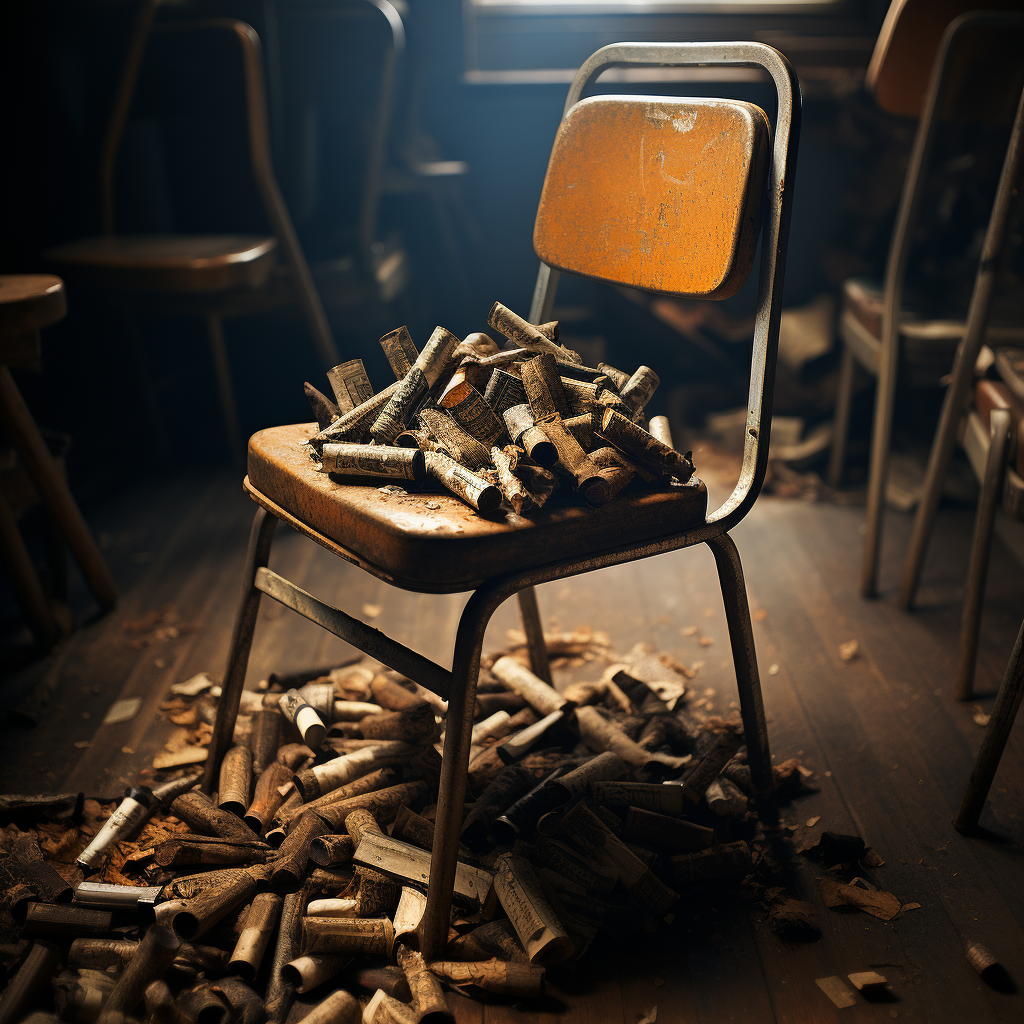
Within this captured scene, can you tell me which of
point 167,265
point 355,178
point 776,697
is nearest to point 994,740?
point 776,697

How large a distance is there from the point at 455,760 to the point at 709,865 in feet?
1.47

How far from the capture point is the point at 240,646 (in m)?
1.37

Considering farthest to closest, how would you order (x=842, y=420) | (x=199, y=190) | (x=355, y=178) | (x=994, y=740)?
(x=355, y=178), (x=199, y=190), (x=842, y=420), (x=994, y=740)

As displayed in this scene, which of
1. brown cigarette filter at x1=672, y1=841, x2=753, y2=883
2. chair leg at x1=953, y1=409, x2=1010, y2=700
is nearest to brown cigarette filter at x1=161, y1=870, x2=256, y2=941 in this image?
brown cigarette filter at x1=672, y1=841, x2=753, y2=883

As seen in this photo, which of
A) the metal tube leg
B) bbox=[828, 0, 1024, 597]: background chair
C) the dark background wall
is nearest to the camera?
the metal tube leg

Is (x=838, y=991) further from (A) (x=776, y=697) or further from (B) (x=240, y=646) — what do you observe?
(B) (x=240, y=646)

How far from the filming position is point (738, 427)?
3.17 metres

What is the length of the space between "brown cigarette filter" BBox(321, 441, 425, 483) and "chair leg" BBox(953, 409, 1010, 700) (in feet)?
3.31

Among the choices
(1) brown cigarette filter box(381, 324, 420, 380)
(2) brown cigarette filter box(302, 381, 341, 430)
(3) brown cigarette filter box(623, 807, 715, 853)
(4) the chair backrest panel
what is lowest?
(3) brown cigarette filter box(623, 807, 715, 853)

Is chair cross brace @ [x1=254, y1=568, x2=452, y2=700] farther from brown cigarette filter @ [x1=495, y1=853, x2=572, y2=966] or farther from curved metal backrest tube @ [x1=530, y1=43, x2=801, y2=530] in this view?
curved metal backrest tube @ [x1=530, y1=43, x2=801, y2=530]

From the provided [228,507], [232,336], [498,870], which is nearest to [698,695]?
[498,870]

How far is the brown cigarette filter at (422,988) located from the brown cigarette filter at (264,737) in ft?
1.45

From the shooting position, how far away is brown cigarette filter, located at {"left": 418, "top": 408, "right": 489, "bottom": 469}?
1131mm

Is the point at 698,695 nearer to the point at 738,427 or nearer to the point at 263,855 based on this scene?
the point at 263,855
